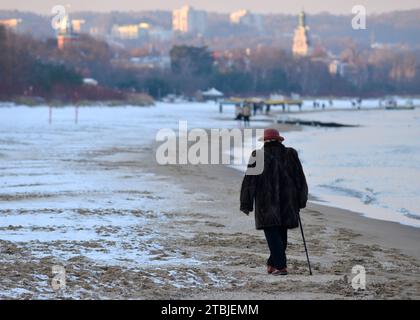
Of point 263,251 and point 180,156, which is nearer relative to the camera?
point 263,251

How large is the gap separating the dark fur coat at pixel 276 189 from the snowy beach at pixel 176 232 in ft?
1.92

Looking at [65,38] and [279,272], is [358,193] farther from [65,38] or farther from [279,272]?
[65,38]

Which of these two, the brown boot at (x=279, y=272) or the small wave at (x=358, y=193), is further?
the small wave at (x=358, y=193)

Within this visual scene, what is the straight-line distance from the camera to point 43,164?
83.8 ft

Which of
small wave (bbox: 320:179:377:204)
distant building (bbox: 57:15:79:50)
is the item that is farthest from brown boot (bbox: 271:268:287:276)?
distant building (bbox: 57:15:79:50)

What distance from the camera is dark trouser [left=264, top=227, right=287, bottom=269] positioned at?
404 inches

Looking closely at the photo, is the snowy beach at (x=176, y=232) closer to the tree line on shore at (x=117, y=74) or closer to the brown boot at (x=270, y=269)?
the brown boot at (x=270, y=269)

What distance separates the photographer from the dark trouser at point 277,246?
10.3 m

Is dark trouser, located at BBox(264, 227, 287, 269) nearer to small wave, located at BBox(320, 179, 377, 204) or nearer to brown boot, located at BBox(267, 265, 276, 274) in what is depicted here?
brown boot, located at BBox(267, 265, 276, 274)

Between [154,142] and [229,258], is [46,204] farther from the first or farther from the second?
[154,142]

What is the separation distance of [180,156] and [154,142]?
865cm

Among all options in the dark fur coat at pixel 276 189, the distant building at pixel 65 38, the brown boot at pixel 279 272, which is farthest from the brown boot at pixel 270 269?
the distant building at pixel 65 38
